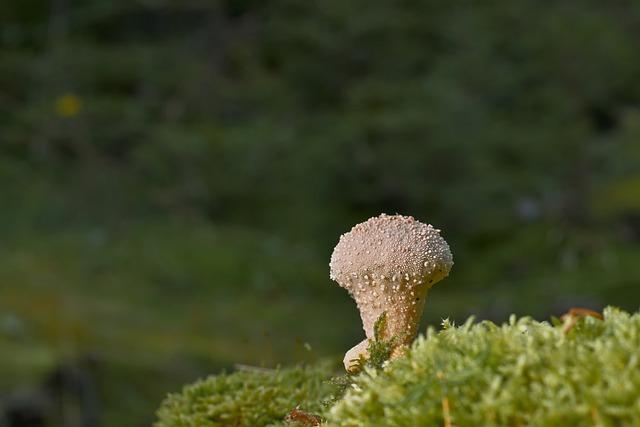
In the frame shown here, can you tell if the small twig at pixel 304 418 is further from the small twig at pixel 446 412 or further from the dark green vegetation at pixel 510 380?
the small twig at pixel 446 412

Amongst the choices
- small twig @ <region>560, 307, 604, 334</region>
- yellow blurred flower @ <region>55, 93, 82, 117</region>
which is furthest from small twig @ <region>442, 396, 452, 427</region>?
yellow blurred flower @ <region>55, 93, 82, 117</region>

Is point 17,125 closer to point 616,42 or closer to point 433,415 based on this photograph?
point 616,42

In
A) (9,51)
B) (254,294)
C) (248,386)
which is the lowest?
(248,386)

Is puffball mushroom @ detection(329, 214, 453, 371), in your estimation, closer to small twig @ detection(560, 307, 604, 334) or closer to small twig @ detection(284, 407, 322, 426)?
small twig @ detection(284, 407, 322, 426)

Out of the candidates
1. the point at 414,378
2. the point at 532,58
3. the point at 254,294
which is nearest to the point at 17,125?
the point at 254,294

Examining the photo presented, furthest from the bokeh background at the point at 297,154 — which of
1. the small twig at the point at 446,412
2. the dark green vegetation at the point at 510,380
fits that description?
the small twig at the point at 446,412

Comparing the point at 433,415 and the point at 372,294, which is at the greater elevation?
the point at 372,294
